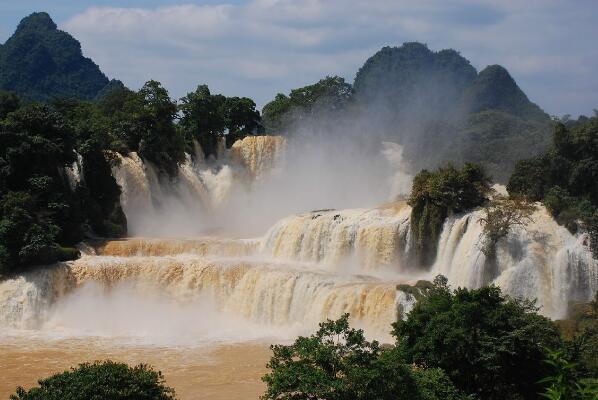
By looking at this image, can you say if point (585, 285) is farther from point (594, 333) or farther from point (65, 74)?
point (65, 74)

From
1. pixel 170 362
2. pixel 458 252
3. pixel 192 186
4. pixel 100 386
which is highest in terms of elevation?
pixel 192 186

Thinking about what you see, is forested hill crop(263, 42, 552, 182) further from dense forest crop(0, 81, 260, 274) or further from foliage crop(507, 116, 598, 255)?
foliage crop(507, 116, 598, 255)

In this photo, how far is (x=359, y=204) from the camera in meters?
40.8

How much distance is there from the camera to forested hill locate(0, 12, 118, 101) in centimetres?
7950

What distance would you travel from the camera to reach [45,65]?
82.6 m

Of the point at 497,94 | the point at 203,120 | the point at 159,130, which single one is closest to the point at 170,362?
the point at 159,130

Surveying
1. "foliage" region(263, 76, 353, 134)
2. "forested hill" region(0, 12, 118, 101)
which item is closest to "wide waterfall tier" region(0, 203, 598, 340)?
"foliage" region(263, 76, 353, 134)

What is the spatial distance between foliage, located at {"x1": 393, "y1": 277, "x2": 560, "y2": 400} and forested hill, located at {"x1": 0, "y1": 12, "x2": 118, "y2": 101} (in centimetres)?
7115

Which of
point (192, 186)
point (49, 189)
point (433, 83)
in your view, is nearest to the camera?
point (49, 189)

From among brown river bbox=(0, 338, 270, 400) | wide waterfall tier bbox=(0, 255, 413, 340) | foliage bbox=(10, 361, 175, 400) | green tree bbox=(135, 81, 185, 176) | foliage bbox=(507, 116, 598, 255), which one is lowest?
brown river bbox=(0, 338, 270, 400)

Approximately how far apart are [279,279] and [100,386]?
12.8m

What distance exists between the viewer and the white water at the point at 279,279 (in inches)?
783

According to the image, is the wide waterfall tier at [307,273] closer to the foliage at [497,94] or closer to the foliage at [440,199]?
the foliage at [440,199]

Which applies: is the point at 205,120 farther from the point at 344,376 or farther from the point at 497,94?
the point at 497,94
